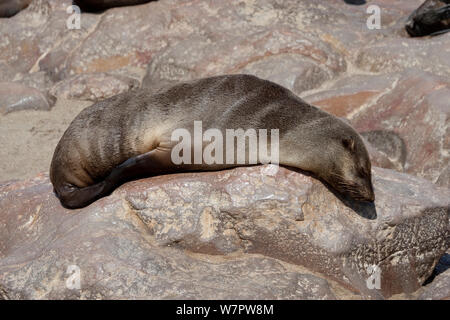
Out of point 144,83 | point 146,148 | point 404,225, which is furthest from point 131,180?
point 144,83

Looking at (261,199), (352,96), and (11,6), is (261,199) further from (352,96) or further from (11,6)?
(11,6)

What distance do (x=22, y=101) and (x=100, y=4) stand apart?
1.98 m

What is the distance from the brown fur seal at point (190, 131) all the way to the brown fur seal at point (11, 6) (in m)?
6.47

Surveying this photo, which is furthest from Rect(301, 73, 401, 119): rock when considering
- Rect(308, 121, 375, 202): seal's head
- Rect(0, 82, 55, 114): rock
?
Rect(0, 82, 55, 114): rock

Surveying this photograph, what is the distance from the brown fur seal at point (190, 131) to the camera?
4.16 metres

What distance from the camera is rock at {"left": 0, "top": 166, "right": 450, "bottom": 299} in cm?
362

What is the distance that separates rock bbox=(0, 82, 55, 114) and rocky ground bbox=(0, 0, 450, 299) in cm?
1

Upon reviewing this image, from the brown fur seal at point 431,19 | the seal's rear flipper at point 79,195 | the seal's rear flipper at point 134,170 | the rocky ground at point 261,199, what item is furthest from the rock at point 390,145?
the seal's rear flipper at point 79,195

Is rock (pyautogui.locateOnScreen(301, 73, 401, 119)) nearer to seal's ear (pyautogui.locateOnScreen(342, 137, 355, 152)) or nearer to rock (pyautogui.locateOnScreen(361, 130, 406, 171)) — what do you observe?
rock (pyautogui.locateOnScreen(361, 130, 406, 171))

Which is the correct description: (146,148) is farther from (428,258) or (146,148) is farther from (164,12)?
(164,12)

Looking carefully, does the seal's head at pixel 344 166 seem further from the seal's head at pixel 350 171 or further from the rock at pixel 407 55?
the rock at pixel 407 55

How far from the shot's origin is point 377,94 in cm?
700

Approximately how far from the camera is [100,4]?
9.27 m

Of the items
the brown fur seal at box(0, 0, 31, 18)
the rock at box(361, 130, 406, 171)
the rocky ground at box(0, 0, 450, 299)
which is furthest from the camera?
the brown fur seal at box(0, 0, 31, 18)
